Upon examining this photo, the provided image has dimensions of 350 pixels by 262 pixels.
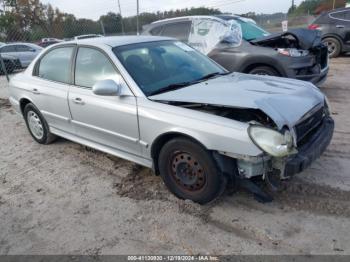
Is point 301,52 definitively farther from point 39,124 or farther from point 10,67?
point 10,67

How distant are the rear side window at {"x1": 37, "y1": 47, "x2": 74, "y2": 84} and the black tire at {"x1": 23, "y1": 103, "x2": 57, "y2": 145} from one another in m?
0.59

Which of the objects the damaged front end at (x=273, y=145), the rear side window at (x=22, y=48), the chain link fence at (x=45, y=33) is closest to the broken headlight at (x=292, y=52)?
the damaged front end at (x=273, y=145)

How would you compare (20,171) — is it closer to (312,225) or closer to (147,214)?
(147,214)

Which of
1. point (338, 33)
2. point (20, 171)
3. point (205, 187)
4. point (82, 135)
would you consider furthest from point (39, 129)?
point (338, 33)

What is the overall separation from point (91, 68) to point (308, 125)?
258 centimetres

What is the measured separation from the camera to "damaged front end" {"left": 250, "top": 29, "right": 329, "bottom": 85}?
21.8 ft

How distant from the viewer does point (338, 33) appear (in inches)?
466

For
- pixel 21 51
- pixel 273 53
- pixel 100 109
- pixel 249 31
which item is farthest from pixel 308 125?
pixel 21 51

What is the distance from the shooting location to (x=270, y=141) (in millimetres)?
2934

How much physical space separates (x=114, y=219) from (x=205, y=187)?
3.14 feet

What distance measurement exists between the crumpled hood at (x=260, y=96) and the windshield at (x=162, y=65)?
0.22m

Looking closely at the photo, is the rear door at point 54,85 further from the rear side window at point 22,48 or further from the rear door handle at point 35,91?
the rear side window at point 22,48

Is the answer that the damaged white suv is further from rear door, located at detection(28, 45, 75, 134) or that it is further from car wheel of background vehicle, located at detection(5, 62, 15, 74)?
car wheel of background vehicle, located at detection(5, 62, 15, 74)

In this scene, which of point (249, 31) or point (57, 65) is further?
point (249, 31)
